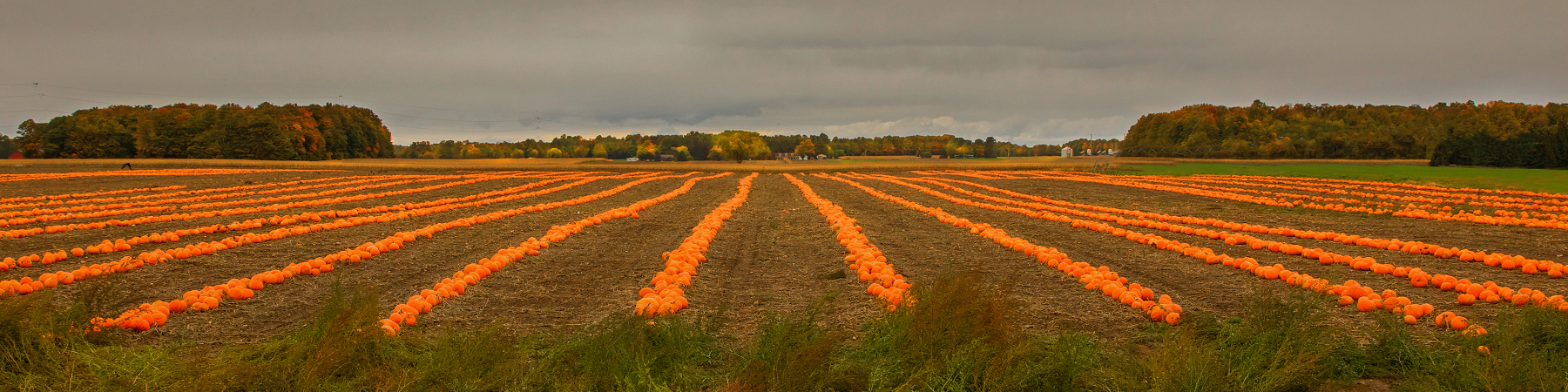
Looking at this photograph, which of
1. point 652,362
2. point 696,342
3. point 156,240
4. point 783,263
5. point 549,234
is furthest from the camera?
point 549,234

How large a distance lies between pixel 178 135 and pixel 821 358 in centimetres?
9983

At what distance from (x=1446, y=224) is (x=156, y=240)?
24966 mm

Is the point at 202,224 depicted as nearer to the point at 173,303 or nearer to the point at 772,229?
the point at 173,303

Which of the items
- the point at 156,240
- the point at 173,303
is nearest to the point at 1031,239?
the point at 173,303

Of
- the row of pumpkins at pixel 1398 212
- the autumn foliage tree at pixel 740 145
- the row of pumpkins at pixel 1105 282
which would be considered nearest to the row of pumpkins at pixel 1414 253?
the row of pumpkins at pixel 1105 282

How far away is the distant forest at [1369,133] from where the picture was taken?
5528cm

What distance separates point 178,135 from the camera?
81875 mm

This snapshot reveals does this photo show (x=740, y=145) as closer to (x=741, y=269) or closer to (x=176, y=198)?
(x=176, y=198)

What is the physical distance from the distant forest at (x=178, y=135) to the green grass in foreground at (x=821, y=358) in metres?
90.8

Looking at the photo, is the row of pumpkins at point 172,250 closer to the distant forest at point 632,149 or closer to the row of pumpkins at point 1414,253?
the row of pumpkins at point 1414,253

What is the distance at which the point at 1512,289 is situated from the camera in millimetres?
8961

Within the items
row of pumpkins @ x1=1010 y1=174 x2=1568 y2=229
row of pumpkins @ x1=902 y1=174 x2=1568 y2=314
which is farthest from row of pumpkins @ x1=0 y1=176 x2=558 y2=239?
row of pumpkins @ x1=1010 y1=174 x2=1568 y2=229

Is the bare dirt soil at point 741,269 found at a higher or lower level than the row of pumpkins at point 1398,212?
higher

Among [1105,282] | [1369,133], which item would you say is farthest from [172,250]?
[1369,133]
